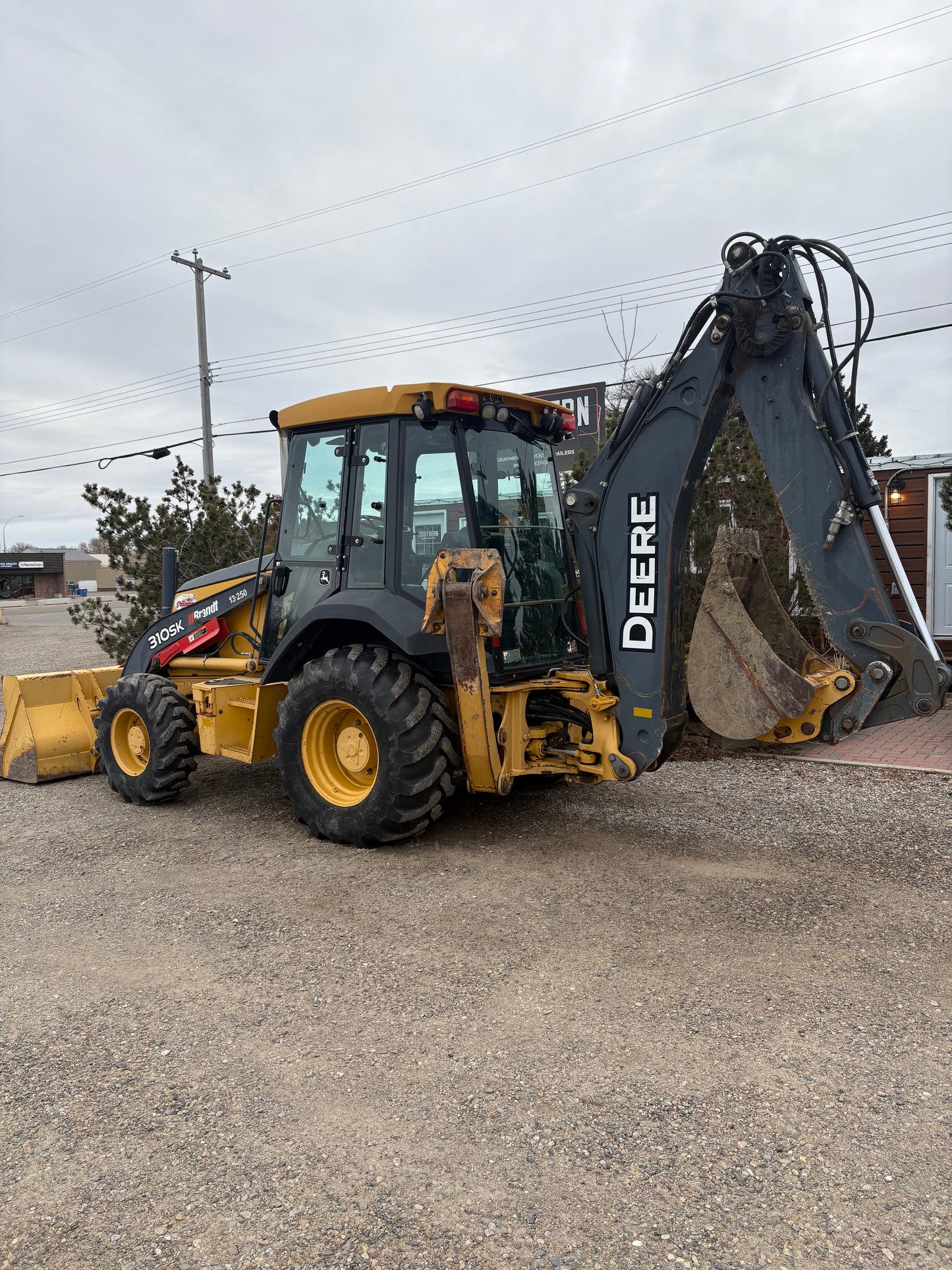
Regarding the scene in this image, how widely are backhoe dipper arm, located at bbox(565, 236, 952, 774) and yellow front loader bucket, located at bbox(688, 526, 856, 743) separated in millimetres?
140

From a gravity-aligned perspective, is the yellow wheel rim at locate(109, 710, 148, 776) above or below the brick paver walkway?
above

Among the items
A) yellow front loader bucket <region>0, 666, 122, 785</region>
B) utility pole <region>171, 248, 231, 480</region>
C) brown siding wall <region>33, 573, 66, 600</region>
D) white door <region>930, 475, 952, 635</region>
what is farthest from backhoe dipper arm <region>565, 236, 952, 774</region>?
brown siding wall <region>33, 573, 66, 600</region>

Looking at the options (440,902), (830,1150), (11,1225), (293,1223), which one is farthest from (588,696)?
(11,1225)

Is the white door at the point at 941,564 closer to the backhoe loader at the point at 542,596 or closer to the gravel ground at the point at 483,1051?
the backhoe loader at the point at 542,596

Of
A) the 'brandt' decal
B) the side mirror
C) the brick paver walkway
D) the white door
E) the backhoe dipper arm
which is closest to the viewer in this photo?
the backhoe dipper arm

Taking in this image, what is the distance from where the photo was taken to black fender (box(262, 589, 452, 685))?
4.99 meters

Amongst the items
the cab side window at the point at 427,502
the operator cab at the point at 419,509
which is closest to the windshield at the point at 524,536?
the operator cab at the point at 419,509

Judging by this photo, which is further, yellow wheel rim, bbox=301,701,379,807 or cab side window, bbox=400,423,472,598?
yellow wheel rim, bbox=301,701,379,807

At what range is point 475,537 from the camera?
16.9 ft

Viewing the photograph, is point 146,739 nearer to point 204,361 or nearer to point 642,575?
point 642,575

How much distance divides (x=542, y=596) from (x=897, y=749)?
13.0 feet

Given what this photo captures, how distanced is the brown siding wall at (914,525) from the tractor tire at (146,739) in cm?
816

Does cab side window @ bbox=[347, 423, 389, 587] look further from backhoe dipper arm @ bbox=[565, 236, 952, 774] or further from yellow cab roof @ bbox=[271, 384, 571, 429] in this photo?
backhoe dipper arm @ bbox=[565, 236, 952, 774]

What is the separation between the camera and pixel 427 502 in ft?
17.2
